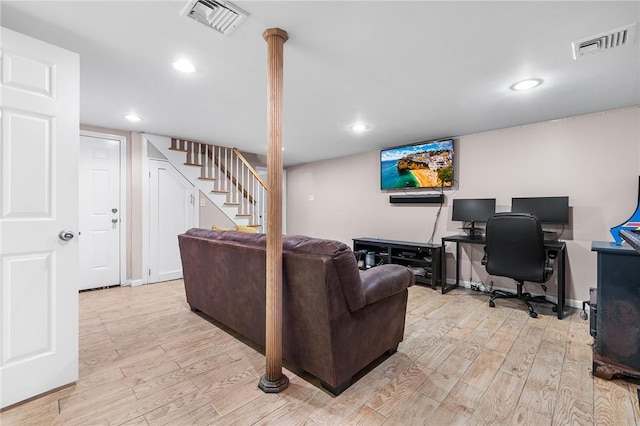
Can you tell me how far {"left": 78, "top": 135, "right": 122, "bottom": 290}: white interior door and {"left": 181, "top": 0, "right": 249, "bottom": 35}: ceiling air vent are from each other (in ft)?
10.4

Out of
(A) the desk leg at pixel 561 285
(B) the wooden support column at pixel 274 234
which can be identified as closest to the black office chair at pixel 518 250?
(A) the desk leg at pixel 561 285

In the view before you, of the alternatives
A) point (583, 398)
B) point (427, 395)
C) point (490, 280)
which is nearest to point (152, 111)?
point (427, 395)

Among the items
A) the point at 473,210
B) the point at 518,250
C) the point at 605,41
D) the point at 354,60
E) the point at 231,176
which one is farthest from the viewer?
the point at 231,176

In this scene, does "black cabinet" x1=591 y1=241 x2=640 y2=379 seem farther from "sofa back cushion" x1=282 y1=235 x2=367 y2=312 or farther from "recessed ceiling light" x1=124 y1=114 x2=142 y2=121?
"recessed ceiling light" x1=124 y1=114 x2=142 y2=121

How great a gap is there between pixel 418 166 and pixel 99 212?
468cm

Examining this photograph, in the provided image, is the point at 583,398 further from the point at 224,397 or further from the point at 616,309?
the point at 224,397

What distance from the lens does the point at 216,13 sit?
1.60m

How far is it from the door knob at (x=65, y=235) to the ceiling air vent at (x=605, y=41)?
3.43 meters

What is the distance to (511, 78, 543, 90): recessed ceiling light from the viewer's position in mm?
2352

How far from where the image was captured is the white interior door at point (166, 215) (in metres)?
4.20

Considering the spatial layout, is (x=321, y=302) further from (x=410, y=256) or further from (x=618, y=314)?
(x=410, y=256)

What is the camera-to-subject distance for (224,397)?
1628 mm

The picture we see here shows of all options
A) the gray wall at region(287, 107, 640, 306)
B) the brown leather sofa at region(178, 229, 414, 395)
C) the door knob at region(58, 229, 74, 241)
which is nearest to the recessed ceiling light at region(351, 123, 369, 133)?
the gray wall at region(287, 107, 640, 306)

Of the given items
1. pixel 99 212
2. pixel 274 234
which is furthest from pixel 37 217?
pixel 99 212
